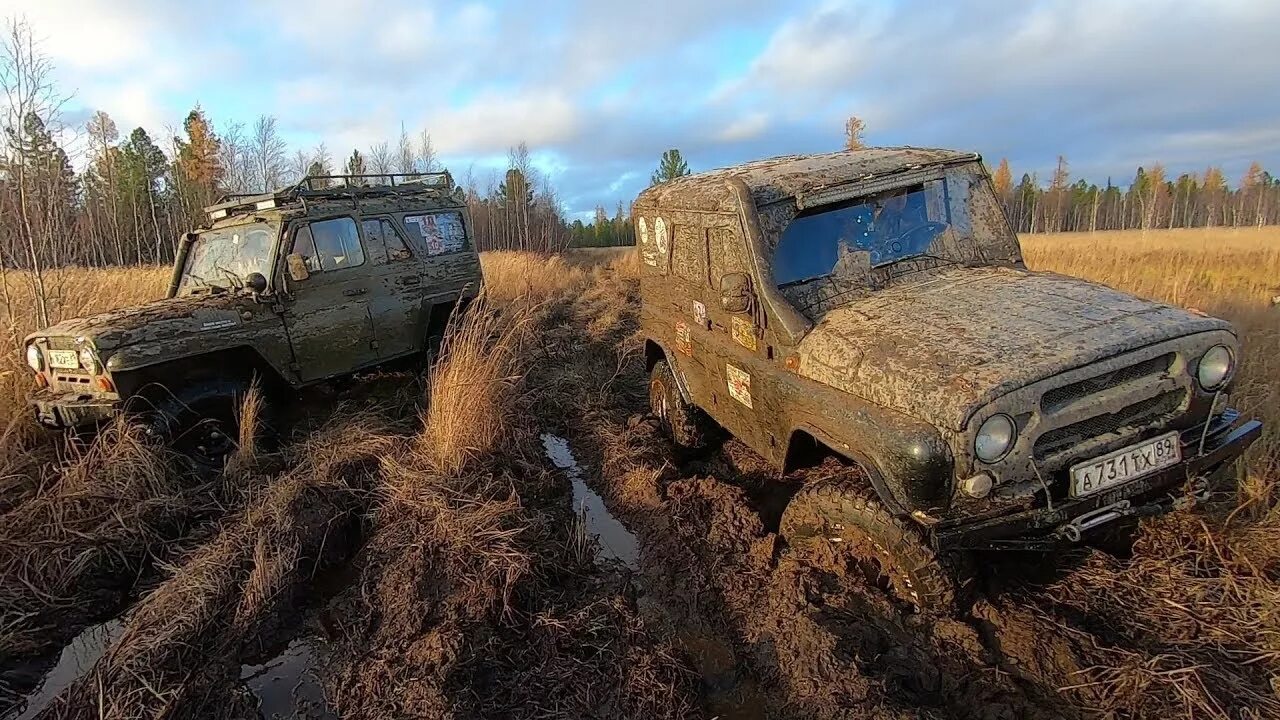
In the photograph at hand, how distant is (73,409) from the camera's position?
5113mm

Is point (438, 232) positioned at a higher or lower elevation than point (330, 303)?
higher

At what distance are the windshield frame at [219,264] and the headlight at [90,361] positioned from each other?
50.3 inches

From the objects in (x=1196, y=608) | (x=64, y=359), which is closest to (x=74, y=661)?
(x=64, y=359)

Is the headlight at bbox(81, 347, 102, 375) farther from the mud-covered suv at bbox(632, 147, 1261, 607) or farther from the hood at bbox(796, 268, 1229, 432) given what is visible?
the hood at bbox(796, 268, 1229, 432)

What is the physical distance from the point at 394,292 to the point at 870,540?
5538mm

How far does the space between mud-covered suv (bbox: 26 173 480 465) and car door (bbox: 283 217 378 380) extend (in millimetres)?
10

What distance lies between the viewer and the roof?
13.1ft

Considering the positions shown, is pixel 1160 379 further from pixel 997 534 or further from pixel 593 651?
pixel 593 651

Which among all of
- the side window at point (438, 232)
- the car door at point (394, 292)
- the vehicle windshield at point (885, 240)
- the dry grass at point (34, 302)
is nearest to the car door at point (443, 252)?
the side window at point (438, 232)

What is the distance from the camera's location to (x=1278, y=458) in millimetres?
3812

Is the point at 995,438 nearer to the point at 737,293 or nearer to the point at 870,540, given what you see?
the point at 870,540

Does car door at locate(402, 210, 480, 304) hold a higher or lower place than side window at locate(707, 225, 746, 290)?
higher

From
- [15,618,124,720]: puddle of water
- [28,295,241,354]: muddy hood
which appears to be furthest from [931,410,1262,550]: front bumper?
[28,295,241,354]: muddy hood

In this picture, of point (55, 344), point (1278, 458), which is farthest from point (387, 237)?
point (1278, 458)
